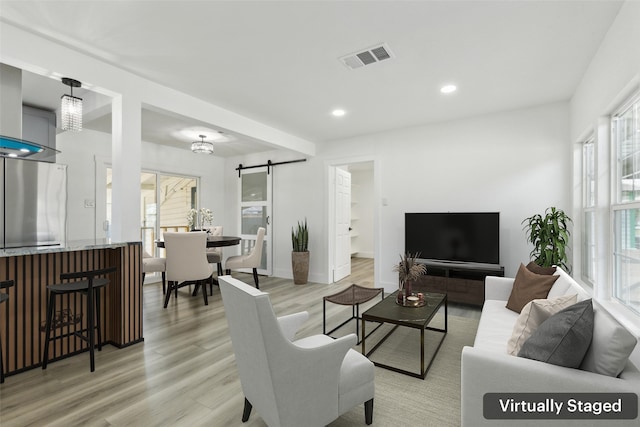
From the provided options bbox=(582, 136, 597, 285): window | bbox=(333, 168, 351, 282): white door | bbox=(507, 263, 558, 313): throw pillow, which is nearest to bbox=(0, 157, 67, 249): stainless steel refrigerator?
bbox=(333, 168, 351, 282): white door

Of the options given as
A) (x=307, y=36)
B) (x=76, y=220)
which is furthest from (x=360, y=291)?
(x=76, y=220)

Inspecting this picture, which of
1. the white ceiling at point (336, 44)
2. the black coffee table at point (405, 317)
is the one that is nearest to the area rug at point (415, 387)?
the black coffee table at point (405, 317)

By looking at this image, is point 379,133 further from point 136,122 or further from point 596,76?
point 136,122

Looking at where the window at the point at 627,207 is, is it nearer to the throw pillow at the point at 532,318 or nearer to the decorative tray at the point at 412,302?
the throw pillow at the point at 532,318

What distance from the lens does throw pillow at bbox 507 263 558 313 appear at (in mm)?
2586

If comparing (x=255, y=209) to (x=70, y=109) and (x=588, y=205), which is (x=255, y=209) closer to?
(x=70, y=109)

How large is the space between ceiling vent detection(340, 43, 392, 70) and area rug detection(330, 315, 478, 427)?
103 inches

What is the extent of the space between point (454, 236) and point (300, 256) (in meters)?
2.63

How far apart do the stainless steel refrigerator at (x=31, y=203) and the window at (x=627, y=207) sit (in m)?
5.27

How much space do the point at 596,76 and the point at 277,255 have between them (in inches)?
207

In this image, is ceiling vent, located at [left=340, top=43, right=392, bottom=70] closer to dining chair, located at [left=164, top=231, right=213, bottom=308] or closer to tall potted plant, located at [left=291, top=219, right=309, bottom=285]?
dining chair, located at [left=164, top=231, right=213, bottom=308]

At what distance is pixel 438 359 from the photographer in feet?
8.50

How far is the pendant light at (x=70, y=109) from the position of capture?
102 inches

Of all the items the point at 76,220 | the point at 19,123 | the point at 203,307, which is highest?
the point at 19,123
